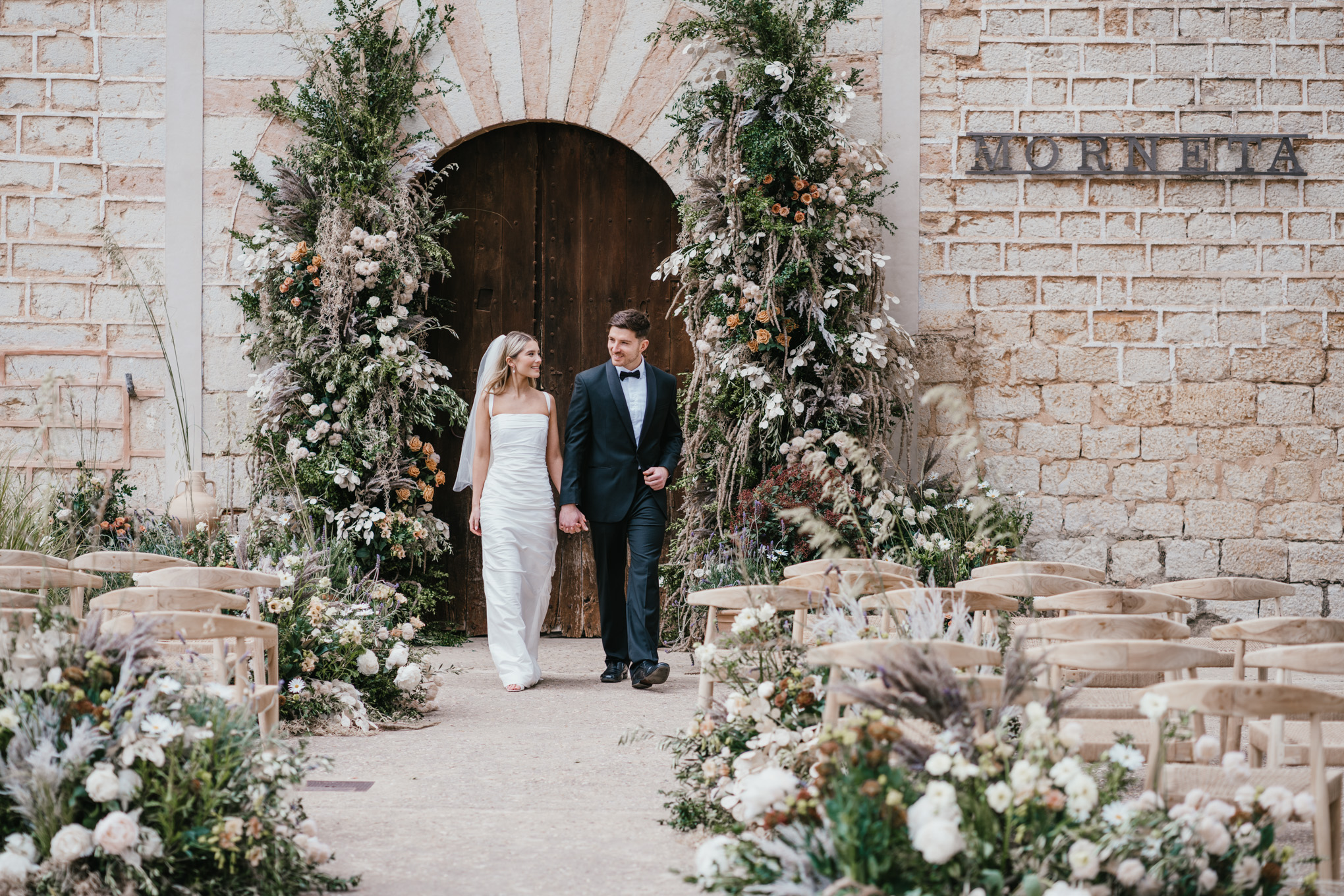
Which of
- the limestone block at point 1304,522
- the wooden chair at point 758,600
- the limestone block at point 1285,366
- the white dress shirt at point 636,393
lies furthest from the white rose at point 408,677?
the limestone block at point 1285,366

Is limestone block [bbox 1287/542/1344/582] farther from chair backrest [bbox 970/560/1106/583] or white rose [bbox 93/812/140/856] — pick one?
white rose [bbox 93/812/140/856]

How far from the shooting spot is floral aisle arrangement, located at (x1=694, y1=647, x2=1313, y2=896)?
215 centimetres

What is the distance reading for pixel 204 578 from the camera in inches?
156

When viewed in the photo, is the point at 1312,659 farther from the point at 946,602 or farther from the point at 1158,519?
the point at 1158,519

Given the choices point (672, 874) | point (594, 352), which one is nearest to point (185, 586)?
point (672, 874)

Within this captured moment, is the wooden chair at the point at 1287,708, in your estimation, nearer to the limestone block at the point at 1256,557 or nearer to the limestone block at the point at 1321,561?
the limestone block at the point at 1256,557

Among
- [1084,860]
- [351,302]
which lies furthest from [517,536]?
[1084,860]

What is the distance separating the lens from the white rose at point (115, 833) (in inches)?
93.4

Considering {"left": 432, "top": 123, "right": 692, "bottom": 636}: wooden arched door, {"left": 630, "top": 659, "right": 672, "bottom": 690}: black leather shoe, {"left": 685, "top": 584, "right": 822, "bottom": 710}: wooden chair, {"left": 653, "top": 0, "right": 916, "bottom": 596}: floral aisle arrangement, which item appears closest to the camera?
{"left": 685, "top": 584, "right": 822, "bottom": 710}: wooden chair

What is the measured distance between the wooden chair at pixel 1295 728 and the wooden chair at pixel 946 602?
31.3 inches

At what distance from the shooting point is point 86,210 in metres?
7.11

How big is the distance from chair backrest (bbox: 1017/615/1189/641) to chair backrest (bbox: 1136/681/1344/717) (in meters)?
0.55

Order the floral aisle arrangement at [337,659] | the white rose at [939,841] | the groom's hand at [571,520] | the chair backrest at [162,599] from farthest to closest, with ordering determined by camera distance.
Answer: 1. the groom's hand at [571,520]
2. the floral aisle arrangement at [337,659]
3. the chair backrest at [162,599]
4. the white rose at [939,841]

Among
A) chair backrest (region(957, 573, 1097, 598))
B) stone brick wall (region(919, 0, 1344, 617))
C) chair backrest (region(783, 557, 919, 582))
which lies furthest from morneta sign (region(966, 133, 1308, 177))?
chair backrest (region(957, 573, 1097, 598))
